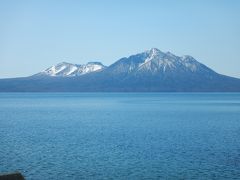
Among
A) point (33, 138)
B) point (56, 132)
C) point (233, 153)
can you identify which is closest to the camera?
point (233, 153)

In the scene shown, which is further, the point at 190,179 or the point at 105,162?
the point at 105,162

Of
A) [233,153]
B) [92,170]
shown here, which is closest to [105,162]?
[92,170]

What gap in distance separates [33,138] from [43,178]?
23.4m

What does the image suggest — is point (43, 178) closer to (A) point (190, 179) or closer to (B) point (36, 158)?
(B) point (36, 158)

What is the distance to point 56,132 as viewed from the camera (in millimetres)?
62531

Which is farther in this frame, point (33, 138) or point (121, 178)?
point (33, 138)

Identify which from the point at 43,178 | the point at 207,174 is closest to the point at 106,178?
the point at 43,178

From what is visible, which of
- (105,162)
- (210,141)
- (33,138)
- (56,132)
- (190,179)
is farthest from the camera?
(56,132)

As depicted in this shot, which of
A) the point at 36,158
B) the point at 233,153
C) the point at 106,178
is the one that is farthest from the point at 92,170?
the point at 233,153

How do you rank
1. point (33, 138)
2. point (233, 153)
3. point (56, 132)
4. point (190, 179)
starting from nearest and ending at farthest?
point (190, 179) → point (233, 153) → point (33, 138) → point (56, 132)

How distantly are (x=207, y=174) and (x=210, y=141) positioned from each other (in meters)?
18.2

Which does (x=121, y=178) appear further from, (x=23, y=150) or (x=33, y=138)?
(x=33, y=138)

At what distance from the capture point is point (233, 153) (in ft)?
138

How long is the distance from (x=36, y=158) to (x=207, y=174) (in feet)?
53.1
